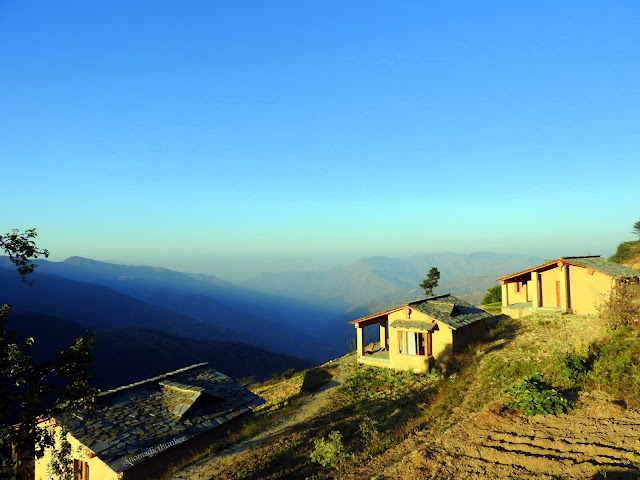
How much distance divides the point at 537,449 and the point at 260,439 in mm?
13503

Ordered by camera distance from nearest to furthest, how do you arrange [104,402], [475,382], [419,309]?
[104,402] → [475,382] → [419,309]

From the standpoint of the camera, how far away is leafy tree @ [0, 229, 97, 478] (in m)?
10.2

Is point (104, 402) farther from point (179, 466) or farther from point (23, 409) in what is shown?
point (23, 409)

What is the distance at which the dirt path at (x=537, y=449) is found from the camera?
10039mm

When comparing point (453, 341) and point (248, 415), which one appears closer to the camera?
point (248, 415)

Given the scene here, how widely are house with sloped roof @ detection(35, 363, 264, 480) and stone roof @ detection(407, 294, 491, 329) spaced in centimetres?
1503

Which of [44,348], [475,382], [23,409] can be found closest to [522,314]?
[475,382]

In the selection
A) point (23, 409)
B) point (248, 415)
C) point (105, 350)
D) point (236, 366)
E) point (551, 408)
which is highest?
point (23, 409)

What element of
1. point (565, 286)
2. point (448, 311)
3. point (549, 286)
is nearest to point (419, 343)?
point (448, 311)

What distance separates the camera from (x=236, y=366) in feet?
472

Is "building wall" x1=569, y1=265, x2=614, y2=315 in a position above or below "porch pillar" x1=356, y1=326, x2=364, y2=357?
above

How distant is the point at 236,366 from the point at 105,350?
157 ft

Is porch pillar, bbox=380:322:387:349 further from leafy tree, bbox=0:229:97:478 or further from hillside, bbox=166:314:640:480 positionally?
leafy tree, bbox=0:229:97:478

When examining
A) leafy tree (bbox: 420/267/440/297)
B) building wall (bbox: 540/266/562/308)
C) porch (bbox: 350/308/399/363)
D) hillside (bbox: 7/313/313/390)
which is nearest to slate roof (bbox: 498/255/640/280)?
building wall (bbox: 540/266/562/308)
